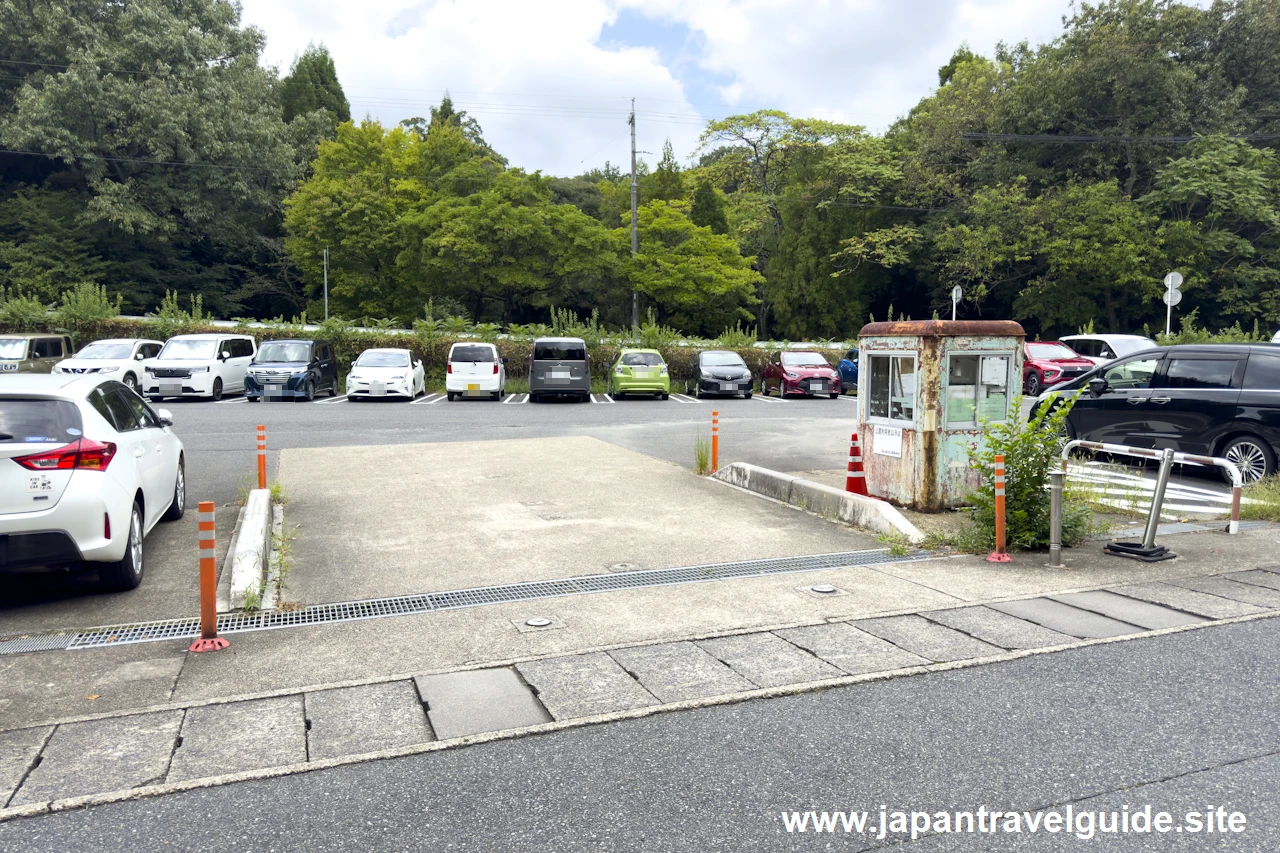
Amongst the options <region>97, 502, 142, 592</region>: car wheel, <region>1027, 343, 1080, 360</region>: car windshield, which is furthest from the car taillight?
<region>1027, 343, 1080, 360</region>: car windshield

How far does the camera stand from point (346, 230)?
45.3 m

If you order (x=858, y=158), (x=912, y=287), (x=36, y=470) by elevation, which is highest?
(x=858, y=158)

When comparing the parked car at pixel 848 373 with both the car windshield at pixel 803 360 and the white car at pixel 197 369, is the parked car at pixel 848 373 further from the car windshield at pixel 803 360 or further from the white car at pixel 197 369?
the white car at pixel 197 369

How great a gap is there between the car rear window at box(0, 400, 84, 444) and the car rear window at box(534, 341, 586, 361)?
18844 millimetres

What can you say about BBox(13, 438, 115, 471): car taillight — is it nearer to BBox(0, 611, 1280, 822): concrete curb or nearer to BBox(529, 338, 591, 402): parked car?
BBox(0, 611, 1280, 822): concrete curb

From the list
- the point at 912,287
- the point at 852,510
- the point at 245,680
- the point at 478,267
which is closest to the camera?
the point at 245,680

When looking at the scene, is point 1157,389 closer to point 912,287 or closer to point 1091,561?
point 1091,561

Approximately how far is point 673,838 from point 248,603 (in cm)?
418

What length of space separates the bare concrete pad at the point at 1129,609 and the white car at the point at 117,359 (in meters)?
23.5

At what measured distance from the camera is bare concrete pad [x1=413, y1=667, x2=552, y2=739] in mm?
4531

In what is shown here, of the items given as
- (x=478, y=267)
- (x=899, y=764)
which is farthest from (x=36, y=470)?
(x=478, y=267)

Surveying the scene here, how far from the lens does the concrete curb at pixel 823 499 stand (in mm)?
8844

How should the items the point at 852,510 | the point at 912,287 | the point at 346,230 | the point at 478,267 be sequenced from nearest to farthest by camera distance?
the point at 852,510 < the point at 478,267 < the point at 346,230 < the point at 912,287

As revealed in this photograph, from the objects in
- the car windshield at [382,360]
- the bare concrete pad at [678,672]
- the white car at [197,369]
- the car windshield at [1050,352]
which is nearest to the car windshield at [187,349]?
the white car at [197,369]
